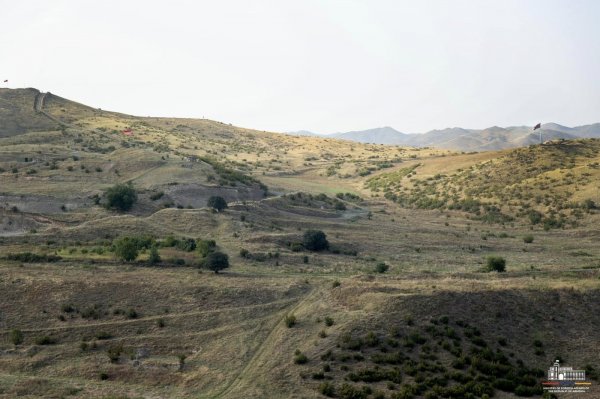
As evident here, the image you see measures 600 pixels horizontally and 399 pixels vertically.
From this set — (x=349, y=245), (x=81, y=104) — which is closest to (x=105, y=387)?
(x=349, y=245)

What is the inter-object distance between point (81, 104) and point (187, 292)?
132m

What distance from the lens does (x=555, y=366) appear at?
31.2 metres

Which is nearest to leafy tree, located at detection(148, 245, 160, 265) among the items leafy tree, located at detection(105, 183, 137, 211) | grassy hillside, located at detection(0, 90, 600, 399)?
grassy hillside, located at detection(0, 90, 600, 399)

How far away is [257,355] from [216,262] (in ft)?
43.4

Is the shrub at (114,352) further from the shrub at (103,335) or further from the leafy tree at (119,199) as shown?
the leafy tree at (119,199)

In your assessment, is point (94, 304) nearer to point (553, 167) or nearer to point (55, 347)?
point (55, 347)

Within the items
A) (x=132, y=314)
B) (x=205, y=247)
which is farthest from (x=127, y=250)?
(x=132, y=314)

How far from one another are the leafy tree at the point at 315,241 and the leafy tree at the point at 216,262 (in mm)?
12102

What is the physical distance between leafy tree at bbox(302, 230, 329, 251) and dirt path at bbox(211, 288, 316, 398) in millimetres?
14846

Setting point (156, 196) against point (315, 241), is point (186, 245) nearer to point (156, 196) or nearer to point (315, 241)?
point (315, 241)

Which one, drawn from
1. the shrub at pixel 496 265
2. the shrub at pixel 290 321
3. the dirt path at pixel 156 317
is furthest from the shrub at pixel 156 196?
the shrub at pixel 496 265

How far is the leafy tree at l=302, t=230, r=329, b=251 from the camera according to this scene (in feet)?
178

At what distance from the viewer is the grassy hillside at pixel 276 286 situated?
29500 millimetres

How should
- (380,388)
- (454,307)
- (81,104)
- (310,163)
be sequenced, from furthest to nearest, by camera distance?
(81,104) → (310,163) → (454,307) → (380,388)
